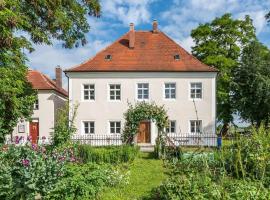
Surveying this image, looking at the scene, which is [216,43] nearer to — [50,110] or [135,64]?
[135,64]

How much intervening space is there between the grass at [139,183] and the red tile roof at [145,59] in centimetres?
1482

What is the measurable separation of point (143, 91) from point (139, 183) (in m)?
19.2

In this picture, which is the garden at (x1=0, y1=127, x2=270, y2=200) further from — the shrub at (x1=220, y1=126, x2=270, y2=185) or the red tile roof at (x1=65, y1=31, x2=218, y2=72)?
the red tile roof at (x1=65, y1=31, x2=218, y2=72)

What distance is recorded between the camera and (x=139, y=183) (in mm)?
10539

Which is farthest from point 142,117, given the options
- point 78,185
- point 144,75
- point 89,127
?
point 78,185

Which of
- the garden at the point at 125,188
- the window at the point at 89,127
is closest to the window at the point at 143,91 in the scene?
the window at the point at 89,127

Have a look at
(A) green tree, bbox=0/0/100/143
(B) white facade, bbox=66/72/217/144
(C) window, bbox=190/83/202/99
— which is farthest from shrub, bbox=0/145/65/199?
(C) window, bbox=190/83/202/99

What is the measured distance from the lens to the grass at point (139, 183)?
27.5 feet

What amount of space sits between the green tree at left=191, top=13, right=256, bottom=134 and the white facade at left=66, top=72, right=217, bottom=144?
5.20 metres

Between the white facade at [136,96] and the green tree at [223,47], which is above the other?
the green tree at [223,47]

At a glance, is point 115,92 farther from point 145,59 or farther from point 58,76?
point 58,76

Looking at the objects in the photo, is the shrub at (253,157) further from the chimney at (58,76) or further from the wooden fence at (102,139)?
the chimney at (58,76)

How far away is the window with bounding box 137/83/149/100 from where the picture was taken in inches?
1160

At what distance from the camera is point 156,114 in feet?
71.6
